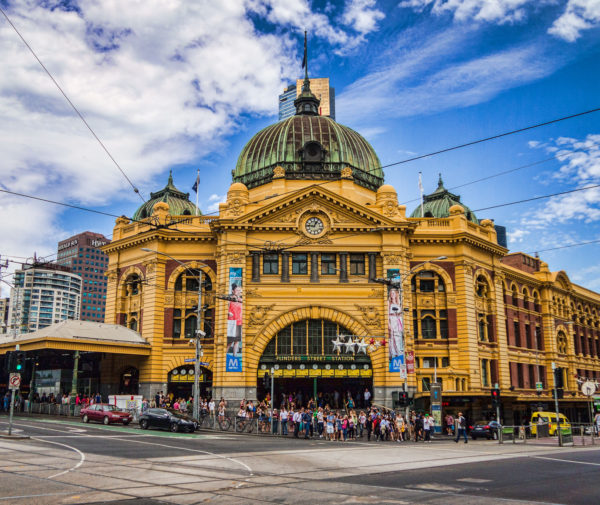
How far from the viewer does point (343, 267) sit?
50.8 meters

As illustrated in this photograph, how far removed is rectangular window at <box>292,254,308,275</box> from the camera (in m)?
51.2

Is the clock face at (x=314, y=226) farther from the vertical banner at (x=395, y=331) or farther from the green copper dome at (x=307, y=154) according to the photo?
the vertical banner at (x=395, y=331)

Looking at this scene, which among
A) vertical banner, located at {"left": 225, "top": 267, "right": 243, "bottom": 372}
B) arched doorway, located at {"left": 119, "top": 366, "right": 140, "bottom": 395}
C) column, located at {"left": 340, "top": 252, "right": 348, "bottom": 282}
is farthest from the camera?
arched doorway, located at {"left": 119, "top": 366, "right": 140, "bottom": 395}

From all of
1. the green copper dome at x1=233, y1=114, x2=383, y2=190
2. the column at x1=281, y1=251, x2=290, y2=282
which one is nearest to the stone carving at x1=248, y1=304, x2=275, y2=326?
the column at x1=281, y1=251, x2=290, y2=282

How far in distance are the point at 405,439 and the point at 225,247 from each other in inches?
850

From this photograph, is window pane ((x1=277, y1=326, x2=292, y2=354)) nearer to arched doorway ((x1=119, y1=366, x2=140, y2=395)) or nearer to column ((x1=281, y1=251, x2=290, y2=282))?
column ((x1=281, y1=251, x2=290, y2=282))

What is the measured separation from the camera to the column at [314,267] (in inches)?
1989

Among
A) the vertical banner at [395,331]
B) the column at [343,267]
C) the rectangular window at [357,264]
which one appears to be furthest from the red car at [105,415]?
the rectangular window at [357,264]

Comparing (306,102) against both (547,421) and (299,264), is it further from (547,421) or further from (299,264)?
(547,421)

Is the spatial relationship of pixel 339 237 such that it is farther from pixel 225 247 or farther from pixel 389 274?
pixel 225 247

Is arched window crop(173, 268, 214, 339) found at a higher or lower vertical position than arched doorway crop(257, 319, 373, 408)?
higher

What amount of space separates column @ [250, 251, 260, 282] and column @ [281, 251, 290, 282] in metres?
2.00

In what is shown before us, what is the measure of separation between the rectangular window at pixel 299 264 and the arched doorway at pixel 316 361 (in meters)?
4.18

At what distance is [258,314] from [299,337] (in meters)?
3.84
